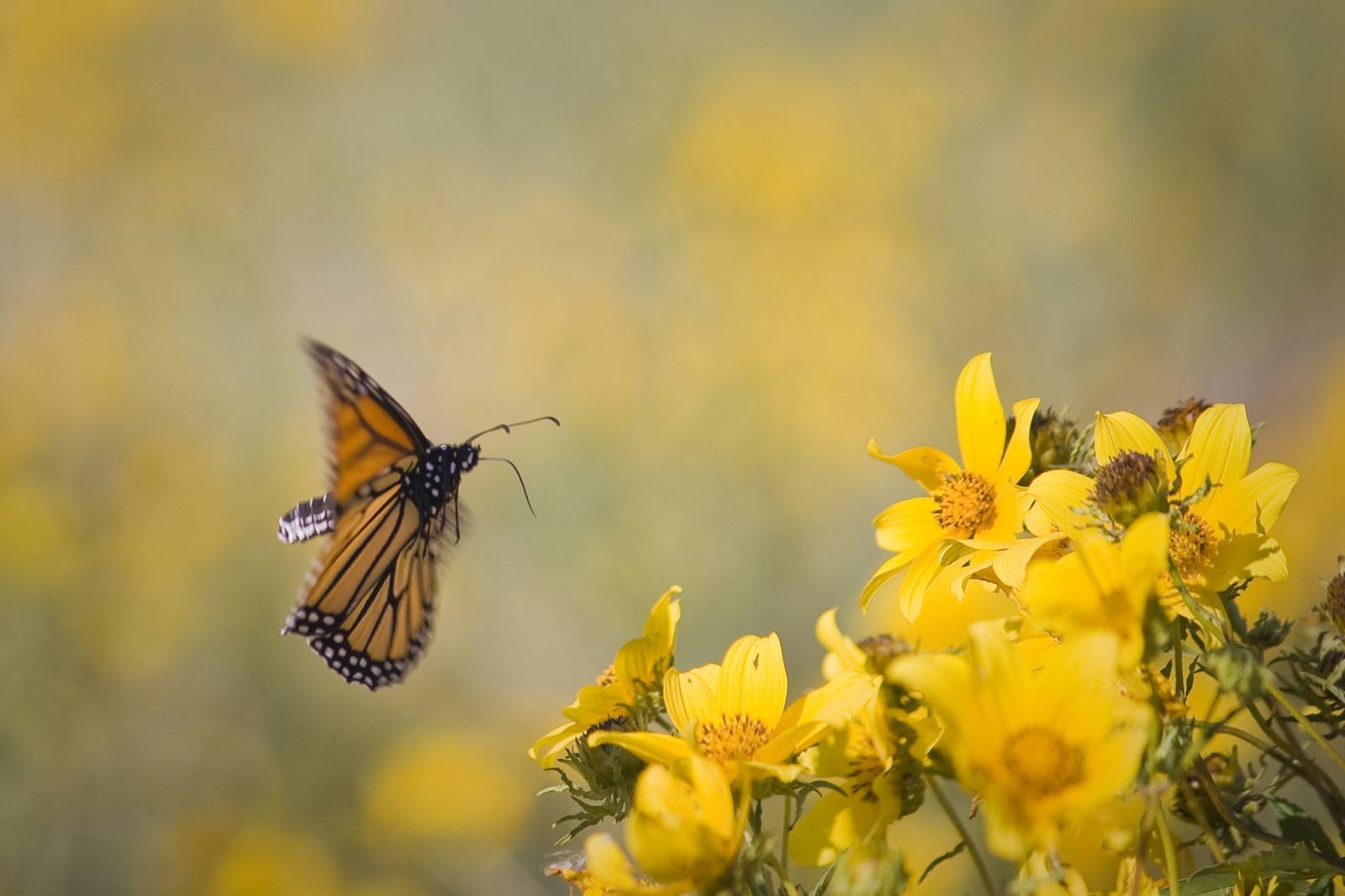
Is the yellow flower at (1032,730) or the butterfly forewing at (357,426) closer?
the yellow flower at (1032,730)

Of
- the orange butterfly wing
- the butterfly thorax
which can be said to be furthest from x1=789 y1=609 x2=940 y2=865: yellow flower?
the butterfly thorax

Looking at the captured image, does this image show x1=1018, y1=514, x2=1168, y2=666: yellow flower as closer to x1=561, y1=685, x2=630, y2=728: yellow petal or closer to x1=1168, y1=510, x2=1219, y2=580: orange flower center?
x1=1168, y1=510, x2=1219, y2=580: orange flower center

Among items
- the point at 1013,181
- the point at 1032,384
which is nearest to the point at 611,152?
the point at 1013,181

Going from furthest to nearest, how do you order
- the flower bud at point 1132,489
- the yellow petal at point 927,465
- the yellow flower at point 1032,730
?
the yellow petal at point 927,465 < the flower bud at point 1132,489 < the yellow flower at point 1032,730

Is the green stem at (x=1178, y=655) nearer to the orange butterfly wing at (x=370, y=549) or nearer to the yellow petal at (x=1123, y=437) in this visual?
the yellow petal at (x=1123, y=437)

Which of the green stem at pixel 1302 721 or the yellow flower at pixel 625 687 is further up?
the yellow flower at pixel 625 687

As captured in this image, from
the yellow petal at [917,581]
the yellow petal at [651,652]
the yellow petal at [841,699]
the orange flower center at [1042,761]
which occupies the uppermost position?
the yellow petal at [917,581]

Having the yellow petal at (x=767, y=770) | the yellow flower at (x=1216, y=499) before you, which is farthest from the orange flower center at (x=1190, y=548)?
the yellow petal at (x=767, y=770)

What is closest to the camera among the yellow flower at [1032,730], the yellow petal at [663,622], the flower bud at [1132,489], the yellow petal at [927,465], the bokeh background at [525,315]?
the yellow flower at [1032,730]
